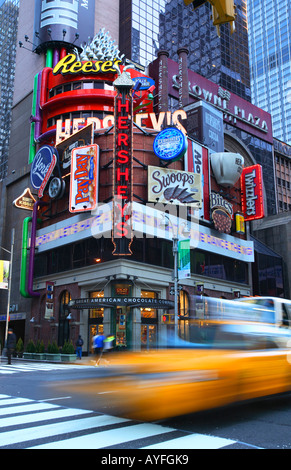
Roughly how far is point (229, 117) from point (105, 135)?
36164mm

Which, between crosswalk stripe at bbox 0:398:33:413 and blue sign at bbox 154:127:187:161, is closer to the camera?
crosswalk stripe at bbox 0:398:33:413

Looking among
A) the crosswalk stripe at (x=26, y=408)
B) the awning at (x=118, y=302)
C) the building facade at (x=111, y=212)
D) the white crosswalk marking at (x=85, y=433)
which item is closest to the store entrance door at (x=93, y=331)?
the building facade at (x=111, y=212)

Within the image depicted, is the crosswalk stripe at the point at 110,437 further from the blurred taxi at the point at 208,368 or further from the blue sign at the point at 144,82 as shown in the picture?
the blue sign at the point at 144,82

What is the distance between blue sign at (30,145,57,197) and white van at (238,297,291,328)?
30.3 m

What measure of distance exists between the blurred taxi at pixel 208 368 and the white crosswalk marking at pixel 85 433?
31cm

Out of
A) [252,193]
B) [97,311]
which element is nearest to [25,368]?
[97,311]

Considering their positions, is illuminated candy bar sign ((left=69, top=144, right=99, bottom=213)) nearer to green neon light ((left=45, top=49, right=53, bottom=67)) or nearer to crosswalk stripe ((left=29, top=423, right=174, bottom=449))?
green neon light ((left=45, top=49, right=53, bottom=67))

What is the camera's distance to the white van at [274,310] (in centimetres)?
888

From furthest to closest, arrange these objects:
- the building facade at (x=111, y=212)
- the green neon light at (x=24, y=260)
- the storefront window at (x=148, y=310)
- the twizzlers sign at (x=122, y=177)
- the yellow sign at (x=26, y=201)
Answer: the yellow sign at (x=26, y=201) → the green neon light at (x=24, y=260) → the storefront window at (x=148, y=310) → the building facade at (x=111, y=212) → the twizzlers sign at (x=122, y=177)

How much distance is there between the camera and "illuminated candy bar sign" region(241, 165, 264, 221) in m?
41.0

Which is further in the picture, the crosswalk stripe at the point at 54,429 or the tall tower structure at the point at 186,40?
the tall tower structure at the point at 186,40

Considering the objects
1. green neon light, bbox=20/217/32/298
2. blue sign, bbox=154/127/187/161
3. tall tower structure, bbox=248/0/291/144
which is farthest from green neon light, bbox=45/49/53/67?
tall tower structure, bbox=248/0/291/144

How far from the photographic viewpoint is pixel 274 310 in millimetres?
9094

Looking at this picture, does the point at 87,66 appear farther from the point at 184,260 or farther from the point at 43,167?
the point at 184,260
